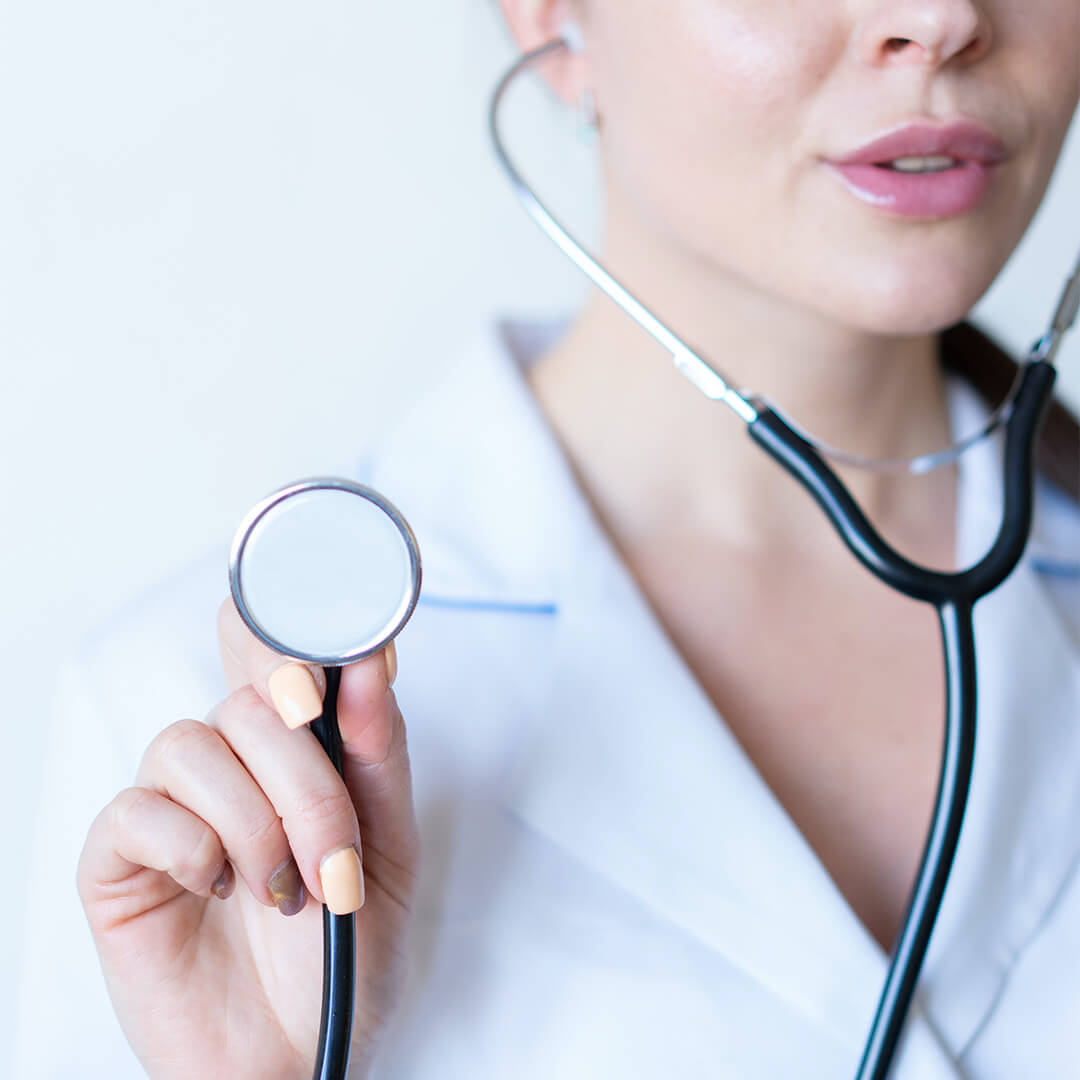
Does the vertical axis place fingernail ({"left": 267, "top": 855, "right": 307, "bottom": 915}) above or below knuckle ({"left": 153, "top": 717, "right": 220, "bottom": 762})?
below

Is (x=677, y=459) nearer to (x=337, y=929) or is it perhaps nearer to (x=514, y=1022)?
(x=514, y=1022)

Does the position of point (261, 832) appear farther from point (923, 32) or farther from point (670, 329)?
point (923, 32)

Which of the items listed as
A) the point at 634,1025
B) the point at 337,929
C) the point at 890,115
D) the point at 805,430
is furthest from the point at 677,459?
the point at 337,929

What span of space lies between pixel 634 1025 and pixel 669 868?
91 mm

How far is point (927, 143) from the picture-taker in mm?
775

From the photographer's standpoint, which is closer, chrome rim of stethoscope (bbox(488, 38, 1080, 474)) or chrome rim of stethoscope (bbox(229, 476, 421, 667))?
chrome rim of stethoscope (bbox(229, 476, 421, 667))

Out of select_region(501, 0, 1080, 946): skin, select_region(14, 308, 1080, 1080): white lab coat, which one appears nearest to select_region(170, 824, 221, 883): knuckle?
select_region(14, 308, 1080, 1080): white lab coat

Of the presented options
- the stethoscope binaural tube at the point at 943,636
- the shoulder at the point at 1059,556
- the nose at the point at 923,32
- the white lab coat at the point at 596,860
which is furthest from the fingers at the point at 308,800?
the shoulder at the point at 1059,556

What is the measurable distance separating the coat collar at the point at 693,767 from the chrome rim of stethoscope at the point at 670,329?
0.48 feet

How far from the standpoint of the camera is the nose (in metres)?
0.71

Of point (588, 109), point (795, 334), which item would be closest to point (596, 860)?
point (795, 334)

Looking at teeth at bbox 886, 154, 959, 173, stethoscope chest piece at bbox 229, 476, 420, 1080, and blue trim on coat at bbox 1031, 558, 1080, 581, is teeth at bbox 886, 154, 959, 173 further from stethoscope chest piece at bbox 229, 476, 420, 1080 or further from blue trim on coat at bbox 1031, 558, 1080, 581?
stethoscope chest piece at bbox 229, 476, 420, 1080

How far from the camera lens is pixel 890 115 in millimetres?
764

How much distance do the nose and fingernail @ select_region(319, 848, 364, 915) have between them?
531mm
